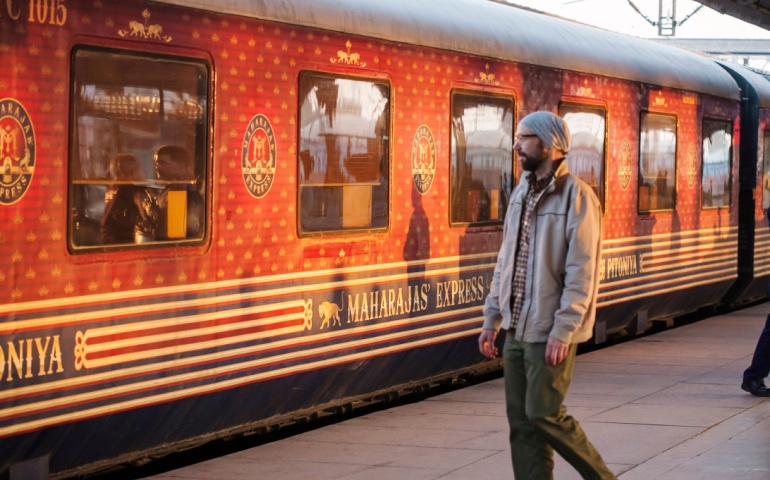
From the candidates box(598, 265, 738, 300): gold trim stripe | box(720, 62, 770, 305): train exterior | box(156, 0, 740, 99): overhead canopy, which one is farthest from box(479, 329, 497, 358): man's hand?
box(720, 62, 770, 305): train exterior

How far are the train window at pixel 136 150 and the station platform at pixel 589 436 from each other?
4.32 ft

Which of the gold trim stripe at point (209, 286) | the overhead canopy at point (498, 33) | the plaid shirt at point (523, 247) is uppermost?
the overhead canopy at point (498, 33)

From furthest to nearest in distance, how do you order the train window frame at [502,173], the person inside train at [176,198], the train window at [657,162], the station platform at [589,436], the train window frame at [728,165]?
the train window frame at [728,165] → the train window at [657,162] → the train window frame at [502,173] → the station platform at [589,436] → the person inside train at [176,198]

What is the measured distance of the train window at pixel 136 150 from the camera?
21.2 feet

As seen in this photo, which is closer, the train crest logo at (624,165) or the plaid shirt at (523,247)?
the plaid shirt at (523,247)

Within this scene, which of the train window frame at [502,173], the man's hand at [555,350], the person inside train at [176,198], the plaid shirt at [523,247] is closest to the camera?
the man's hand at [555,350]

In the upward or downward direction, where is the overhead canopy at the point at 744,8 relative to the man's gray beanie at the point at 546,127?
upward

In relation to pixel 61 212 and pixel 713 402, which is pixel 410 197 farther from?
pixel 61 212

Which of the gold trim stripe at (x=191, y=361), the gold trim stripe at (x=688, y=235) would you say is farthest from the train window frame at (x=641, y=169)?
the gold trim stripe at (x=191, y=361)

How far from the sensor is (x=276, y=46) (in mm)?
7930

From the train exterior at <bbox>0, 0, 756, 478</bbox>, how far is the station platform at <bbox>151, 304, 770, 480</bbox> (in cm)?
38

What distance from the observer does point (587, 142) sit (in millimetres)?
12555

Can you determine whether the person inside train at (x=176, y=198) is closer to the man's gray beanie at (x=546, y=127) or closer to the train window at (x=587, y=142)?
the man's gray beanie at (x=546, y=127)

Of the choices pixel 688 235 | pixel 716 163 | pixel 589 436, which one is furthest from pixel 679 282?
pixel 589 436
